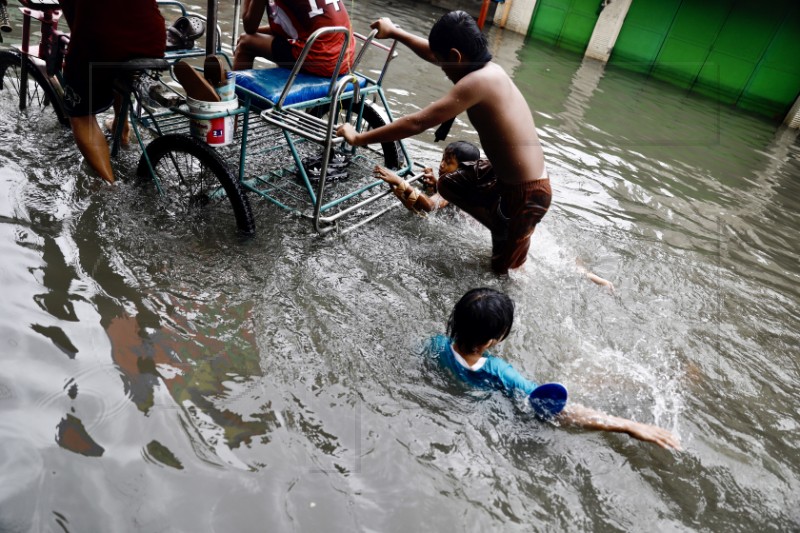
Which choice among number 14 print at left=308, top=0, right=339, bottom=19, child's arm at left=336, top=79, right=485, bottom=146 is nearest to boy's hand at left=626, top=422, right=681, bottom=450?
child's arm at left=336, top=79, right=485, bottom=146

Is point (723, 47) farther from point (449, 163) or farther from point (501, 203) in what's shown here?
point (501, 203)

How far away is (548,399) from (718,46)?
13.3 metres

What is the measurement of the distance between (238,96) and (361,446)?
94.9 inches

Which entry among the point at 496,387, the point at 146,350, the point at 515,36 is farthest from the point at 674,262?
the point at 515,36

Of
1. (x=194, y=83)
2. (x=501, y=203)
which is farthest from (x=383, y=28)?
(x=501, y=203)

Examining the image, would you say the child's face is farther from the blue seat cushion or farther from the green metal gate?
the green metal gate

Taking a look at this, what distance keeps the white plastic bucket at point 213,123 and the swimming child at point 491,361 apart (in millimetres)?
1827

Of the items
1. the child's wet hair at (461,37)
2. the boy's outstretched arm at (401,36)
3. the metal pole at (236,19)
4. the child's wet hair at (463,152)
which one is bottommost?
the child's wet hair at (463,152)

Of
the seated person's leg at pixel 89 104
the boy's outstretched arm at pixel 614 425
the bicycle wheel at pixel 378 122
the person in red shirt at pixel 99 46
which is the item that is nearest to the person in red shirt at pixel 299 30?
the bicycle wheel at pixel 378 122

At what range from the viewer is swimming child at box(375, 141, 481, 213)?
3381 mm

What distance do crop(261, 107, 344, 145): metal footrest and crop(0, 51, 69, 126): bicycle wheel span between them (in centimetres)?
205

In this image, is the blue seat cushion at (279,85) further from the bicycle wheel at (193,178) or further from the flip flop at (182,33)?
the flip flop at (182,33)

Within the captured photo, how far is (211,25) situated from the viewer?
3.29 metres

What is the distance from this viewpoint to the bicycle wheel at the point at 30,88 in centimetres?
391
